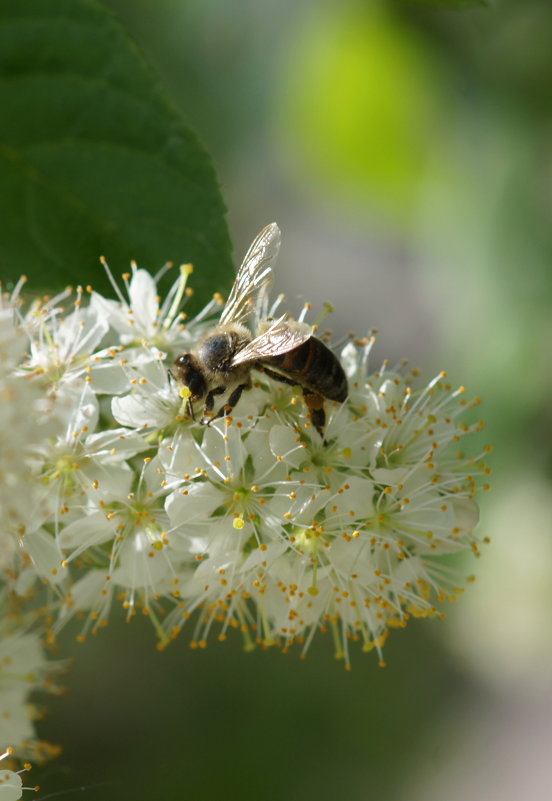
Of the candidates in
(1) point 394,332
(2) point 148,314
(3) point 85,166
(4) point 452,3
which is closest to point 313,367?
(2) point 148,314

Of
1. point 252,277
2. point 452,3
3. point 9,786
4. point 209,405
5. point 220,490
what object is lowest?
point 9,786

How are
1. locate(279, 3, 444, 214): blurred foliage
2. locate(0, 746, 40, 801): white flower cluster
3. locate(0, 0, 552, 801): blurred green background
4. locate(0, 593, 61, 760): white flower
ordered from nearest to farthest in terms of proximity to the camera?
locate(0, 746, 40, 801): white flower cluster → locate(0, 593, 61, 760): white flower → locate(0, 0, 552, 801): blurred green background → locate(279, 3, 444, 214): blurred foliage

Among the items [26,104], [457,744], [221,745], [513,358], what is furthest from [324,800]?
[26,104]

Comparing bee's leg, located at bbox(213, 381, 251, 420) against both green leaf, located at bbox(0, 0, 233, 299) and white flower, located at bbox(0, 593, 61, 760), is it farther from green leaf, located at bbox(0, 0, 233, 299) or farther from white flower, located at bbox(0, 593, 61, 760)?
white flower, located at bbox(0, 593, 61, 760)

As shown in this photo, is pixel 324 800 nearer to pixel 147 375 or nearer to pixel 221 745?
pixel 221 745

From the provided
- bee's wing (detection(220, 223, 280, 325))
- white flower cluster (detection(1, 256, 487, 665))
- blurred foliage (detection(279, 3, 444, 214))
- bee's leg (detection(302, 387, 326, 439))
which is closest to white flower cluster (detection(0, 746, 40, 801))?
white flower cluster (detection(1, 256, 487, 665))

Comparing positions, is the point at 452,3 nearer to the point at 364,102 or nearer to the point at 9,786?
the point at 9,786
